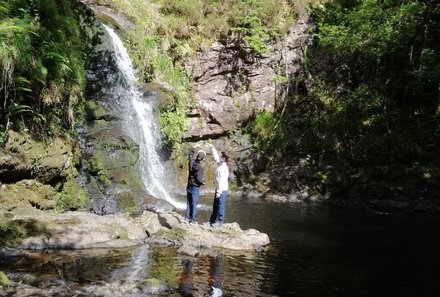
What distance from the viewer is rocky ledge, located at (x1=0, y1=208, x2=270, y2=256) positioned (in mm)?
9070

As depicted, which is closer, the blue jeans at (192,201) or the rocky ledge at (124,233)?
the rocky ledge at (124,233)

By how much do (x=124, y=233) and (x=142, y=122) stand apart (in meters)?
7.66

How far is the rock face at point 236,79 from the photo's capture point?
20891 millimetres

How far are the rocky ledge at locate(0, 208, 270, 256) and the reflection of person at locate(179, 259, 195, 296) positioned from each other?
2.07 ft

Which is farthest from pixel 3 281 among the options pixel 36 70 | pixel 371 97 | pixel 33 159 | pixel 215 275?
pixel 371 97

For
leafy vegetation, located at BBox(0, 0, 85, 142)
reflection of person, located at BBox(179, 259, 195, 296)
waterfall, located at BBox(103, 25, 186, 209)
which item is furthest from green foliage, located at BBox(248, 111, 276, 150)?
reflection of person, located at BBox(179, 259, 195, 296)

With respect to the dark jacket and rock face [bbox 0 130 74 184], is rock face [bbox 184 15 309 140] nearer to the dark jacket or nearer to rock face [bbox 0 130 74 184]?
rock face [bbox 0 130 74 184]

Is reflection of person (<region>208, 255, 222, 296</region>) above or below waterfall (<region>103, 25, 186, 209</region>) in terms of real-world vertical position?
below

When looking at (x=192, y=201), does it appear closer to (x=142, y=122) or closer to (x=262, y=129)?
(x=142, y=122)

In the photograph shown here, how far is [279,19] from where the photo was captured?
2202cm

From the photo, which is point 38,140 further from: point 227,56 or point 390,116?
point 390,116

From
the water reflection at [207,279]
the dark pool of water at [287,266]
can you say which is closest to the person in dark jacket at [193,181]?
the dark pool of water at [287,266]

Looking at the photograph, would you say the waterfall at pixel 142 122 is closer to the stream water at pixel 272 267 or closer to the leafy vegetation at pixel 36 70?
the leafy vegetation at pixel 36 70

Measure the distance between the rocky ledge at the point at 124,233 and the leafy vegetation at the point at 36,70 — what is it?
2.29 m
